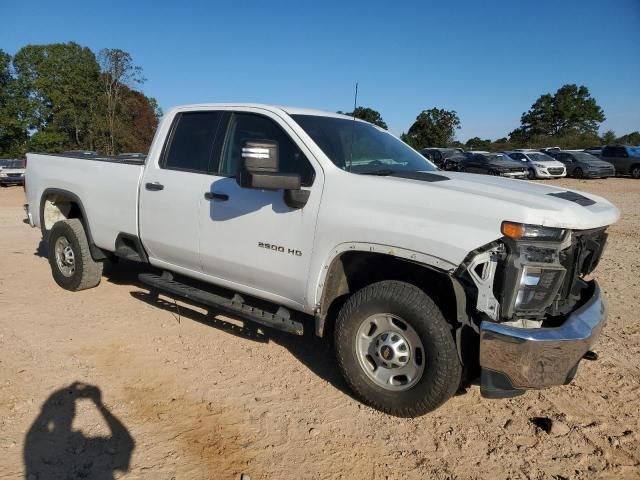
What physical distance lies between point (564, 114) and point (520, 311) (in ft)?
A: 256

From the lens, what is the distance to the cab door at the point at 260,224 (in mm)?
3527

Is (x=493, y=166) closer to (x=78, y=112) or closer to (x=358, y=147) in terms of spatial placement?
(x=358, y=147)

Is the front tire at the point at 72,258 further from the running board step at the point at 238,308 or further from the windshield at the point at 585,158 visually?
the windshield at the point at 585,158

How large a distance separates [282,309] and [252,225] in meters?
0.69

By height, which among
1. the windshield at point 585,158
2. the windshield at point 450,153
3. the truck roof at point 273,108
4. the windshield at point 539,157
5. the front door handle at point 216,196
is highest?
the truck roof at point 273,108

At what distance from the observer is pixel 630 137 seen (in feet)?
209

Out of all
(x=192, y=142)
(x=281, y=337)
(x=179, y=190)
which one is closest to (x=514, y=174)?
(x=281, y=337)

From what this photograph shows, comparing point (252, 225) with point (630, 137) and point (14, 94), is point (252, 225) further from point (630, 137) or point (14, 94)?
point (630, 137)

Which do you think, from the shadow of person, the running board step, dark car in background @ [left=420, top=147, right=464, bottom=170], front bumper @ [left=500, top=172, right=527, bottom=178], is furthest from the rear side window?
dark car in background @ [left=420, top=147, right=464, bottom=170]

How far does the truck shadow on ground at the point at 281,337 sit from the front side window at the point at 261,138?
4.69 ft

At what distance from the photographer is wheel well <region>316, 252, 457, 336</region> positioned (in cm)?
323

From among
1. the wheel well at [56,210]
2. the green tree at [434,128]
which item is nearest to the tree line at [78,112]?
the green tree at [434,128]

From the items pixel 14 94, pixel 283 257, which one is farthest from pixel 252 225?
pixel 14 94

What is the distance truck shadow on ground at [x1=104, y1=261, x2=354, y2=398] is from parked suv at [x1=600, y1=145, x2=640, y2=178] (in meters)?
29.2
